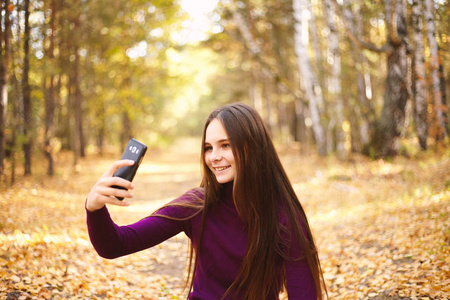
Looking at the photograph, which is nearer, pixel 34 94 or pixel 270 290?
pixel 270 290

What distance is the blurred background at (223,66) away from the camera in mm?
9375

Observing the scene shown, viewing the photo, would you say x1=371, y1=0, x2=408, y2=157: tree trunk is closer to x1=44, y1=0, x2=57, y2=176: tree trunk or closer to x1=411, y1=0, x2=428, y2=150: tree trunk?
x1=411, y1=0, x2=428, y2=150: tree trunk

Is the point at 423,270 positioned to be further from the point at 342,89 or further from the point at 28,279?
the point at 342,89

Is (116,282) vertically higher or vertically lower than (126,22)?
lower

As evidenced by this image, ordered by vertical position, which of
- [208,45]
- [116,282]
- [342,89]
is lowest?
[116,282]

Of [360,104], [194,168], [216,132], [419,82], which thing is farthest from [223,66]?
[216,132]

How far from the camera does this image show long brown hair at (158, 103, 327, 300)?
230 centimetres

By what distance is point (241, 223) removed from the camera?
2.43m

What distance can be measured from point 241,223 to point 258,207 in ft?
0.62

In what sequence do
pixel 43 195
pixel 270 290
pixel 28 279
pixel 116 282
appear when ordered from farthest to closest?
pixel 43 195 → pixel 116 282 → pixel 28 279 → pixel 270 290

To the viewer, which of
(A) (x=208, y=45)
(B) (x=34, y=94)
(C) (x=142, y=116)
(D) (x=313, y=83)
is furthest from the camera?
(C) (x=142, y=116)

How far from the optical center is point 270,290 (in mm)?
2463

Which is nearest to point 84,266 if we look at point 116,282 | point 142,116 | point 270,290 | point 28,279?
point 116,282

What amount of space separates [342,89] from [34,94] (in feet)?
36.5
